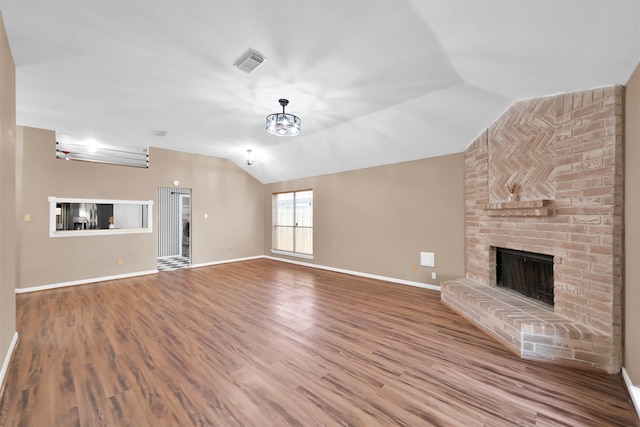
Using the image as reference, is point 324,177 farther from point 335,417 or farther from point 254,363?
point 335,417

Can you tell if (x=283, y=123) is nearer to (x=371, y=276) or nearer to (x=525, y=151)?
(x=525, y=151)

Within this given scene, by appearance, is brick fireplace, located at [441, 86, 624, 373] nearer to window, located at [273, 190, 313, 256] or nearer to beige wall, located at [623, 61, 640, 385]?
beige wall, located at [623, 61, 640, 385]

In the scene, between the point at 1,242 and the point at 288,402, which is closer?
the point at 288,402

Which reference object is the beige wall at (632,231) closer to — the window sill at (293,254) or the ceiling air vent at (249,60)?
the ceiling air vent at (249,60)

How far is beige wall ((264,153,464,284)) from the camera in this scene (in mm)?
4305

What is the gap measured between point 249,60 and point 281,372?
287 cm

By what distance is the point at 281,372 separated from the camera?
2.15 metres

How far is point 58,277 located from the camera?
4711mm

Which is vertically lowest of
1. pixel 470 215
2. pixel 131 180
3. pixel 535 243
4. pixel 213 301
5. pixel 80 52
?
pixel 213 301

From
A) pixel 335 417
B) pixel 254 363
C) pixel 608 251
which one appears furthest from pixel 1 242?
pixel 608 251

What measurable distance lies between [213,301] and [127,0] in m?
3.58

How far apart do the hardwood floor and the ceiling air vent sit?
111 inches

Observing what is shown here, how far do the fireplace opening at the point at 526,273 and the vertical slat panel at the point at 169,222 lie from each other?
26.4 feet

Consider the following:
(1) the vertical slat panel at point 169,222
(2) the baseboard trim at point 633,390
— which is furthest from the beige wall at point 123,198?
(2) the baseboard trim at point 633,390
